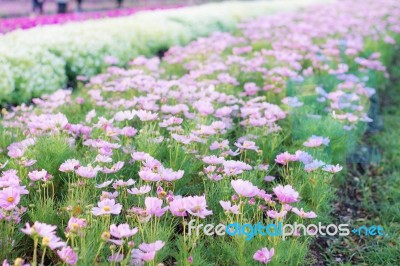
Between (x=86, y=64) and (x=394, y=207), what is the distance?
139 inches

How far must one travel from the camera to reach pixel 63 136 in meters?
2.67

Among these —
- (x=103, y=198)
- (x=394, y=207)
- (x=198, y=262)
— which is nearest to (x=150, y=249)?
(x=198, y=262)

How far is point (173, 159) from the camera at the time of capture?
264 cm

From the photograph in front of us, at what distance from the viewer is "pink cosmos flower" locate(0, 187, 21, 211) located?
175cm

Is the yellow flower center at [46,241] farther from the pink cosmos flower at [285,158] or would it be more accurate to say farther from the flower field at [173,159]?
the pink cosmos flower at [285,158]

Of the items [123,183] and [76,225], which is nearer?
[76,225]

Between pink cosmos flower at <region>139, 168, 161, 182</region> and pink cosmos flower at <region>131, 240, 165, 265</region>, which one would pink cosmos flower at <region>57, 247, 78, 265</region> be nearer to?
pink cosmos flower at <region>131, 240, 165, 265</region>

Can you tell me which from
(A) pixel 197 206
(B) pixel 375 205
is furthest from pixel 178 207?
(B) pixel 375 205

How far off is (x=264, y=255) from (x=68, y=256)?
672 millimetres

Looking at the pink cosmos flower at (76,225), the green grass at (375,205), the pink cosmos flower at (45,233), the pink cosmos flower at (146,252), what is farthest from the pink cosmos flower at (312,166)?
the pink cosmos flower at (45,233)

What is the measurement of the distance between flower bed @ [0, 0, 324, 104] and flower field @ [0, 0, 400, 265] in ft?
0.08

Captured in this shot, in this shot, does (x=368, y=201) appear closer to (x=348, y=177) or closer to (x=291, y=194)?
(x=348, y=177)

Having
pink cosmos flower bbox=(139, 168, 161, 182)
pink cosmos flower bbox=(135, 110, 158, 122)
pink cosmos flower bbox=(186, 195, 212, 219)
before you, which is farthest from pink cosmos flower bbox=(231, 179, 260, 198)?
pink cosmos flower bbox=(135, 110, 158, 122)

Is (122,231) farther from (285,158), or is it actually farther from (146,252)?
(285,158)
